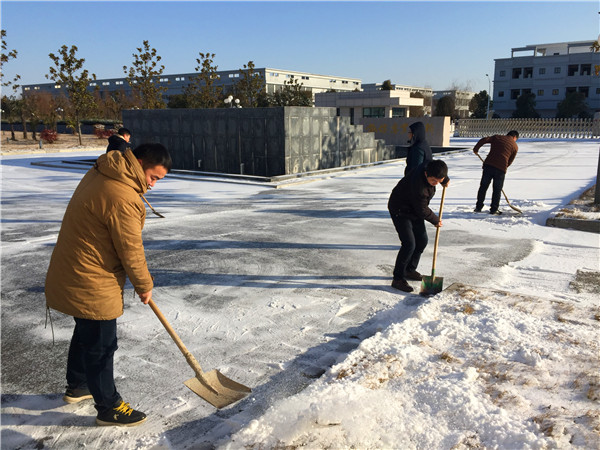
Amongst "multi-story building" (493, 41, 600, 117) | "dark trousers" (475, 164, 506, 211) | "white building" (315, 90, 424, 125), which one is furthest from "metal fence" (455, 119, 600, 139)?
"dark trousers" (475, 164, 506, 211)

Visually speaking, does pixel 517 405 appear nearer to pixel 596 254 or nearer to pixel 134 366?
pixel 134 366

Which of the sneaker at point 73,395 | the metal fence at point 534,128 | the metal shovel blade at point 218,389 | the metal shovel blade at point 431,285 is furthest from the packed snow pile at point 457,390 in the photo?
the metal fence at point 534,128

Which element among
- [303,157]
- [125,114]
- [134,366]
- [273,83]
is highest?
[273,83]

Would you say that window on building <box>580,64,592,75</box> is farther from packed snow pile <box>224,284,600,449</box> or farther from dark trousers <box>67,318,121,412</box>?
dark trousers <box>67,318,121,412</box>

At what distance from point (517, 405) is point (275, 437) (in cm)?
171

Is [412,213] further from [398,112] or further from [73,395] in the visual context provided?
[398,112]

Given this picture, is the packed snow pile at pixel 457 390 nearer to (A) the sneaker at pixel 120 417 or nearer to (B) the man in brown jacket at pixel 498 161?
(A) the sneaker at pixel 120 417

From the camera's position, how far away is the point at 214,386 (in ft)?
11.2

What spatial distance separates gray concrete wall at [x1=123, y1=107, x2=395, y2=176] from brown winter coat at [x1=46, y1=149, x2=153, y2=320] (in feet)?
43.0

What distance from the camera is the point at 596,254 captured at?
268 inches

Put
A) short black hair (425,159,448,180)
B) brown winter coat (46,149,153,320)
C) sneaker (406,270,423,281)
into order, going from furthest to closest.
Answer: sneaker (406,270,423,281), short black hair (425,159,448,180), brown winter coat (46,149,153,320)

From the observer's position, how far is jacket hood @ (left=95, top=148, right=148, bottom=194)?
2.86m

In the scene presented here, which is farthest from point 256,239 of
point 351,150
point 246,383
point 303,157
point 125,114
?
point 125,114

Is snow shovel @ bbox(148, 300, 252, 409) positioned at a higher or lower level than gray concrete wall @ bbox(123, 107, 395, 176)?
lower
